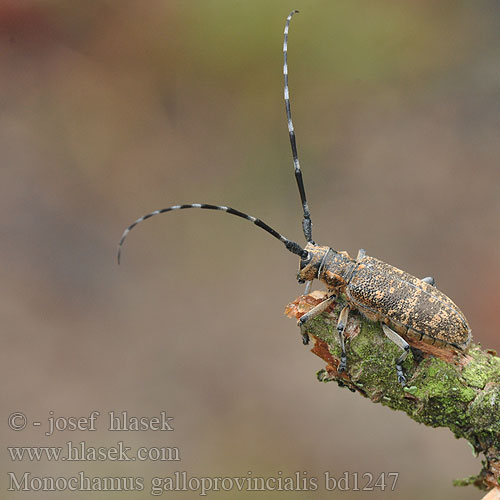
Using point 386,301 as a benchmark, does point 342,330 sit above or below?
below

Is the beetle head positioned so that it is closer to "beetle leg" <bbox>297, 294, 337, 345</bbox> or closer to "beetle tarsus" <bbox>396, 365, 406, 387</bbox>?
"beetle leg" <bbox>297, 294, 337, 345</bbox>

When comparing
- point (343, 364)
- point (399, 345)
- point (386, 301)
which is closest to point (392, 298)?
point (386, 301)

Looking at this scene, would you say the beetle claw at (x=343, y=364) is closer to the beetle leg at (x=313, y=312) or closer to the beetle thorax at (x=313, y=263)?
the beetle leg at (x=313, y=312)

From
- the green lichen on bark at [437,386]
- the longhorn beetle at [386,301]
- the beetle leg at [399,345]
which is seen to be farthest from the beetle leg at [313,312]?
the beetle leg at [399,345]

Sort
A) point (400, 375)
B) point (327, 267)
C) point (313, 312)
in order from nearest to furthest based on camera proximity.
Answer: point (400, 375) → point (313, 312) → point (327, 267)

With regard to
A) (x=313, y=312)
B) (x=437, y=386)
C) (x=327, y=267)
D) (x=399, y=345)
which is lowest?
(x=437, y=386)

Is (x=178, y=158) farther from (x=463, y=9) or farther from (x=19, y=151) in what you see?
(x=463, y=9)

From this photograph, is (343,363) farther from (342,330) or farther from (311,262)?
(311,262)
